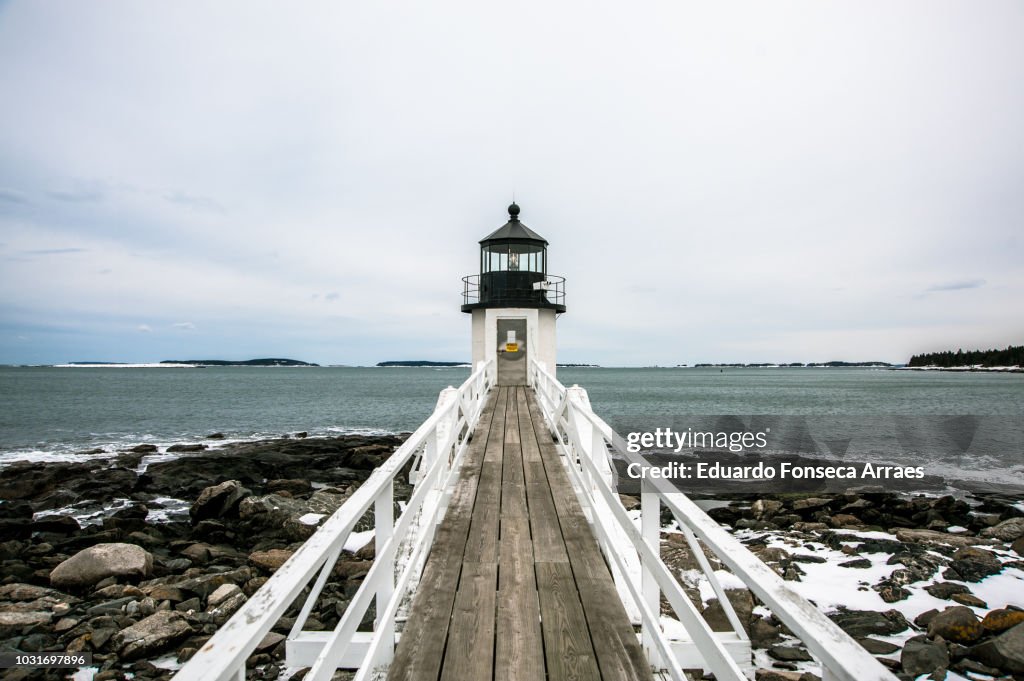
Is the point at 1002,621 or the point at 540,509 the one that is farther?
the point at 1002,621

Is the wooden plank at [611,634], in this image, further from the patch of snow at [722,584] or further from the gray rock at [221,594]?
the gray rock at [221,594]

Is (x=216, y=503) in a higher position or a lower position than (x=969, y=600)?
higher

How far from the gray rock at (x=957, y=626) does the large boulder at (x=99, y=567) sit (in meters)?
10.1

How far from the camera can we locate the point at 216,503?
12.3 m

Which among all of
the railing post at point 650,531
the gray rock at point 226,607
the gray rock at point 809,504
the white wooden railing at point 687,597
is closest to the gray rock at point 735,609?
the white wooden railing at point 687,597

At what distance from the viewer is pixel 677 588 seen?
244 cm

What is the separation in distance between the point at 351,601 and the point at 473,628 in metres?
0.84

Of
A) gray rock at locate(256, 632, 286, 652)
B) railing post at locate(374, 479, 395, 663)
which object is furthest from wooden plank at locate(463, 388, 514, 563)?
gray rock at locate(256, 632, 286, 652)

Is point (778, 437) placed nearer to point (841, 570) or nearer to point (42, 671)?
point (841, 570)

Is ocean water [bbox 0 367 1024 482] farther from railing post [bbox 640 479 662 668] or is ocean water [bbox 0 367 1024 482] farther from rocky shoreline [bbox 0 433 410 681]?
railing post [bbox 640 479 662 668]

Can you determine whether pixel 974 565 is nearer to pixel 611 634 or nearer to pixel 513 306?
pixel 611 634

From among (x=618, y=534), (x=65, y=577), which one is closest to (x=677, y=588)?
(x=618, y=534)

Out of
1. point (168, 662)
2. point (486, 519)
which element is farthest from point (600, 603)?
point (168, 662)

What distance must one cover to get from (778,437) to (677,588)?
2765cm
